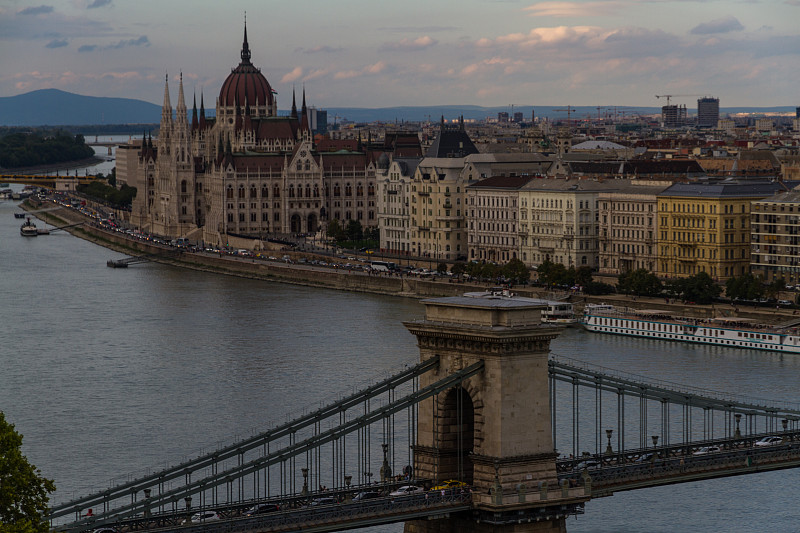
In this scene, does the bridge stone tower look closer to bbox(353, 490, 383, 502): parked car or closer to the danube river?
bbox(353, 490, 383, 502): parked car

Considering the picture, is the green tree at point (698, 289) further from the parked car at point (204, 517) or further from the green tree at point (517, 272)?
the parked car at point (204, 517)

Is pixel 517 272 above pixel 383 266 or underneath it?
above

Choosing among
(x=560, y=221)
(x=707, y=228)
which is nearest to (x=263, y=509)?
(x=707, y=228)

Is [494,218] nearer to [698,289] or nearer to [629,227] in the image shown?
[629,227]

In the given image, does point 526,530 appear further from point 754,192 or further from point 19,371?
point 754,192

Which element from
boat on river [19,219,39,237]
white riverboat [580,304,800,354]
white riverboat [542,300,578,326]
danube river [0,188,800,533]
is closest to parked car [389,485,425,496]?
danube river [0,188,800,533]

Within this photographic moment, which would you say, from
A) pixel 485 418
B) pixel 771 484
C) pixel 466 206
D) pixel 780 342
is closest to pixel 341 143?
pixel 466 206

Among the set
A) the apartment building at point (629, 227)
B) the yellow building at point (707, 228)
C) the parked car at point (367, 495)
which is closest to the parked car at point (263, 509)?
the parked car at point (367, 495)
